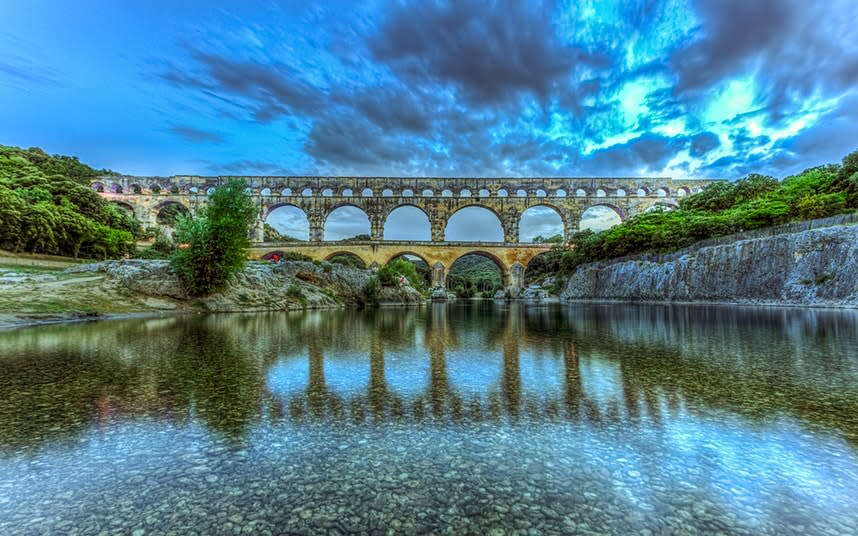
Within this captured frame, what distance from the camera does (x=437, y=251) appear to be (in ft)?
160

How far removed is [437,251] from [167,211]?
35084 mm

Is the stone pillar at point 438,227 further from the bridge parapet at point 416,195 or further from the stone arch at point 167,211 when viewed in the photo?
the stone arch at point 167,211

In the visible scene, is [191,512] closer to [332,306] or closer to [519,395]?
[519,395]

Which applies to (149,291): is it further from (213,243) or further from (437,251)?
(437,251)

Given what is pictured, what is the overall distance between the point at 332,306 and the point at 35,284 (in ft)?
43.9

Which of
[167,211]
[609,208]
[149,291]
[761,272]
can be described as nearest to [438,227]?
[609,208]

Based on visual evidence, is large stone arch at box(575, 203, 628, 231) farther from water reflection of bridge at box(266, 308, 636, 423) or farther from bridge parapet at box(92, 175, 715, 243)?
water reflection of bridge at box(266, 308, 636, 423)

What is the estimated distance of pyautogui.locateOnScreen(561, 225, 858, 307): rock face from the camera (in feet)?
64.2

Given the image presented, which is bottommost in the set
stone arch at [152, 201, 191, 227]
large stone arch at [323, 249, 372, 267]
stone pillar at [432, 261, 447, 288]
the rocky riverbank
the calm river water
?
the calm river water

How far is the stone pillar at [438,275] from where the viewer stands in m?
48.8

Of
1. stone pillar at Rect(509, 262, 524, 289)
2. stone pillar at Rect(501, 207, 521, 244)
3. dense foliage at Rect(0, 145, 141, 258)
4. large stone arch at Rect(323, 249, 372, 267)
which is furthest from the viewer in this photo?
stone pillar at Rect(501, 207, 521, 244)

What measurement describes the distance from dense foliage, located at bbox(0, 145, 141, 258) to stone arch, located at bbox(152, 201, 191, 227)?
1608cm

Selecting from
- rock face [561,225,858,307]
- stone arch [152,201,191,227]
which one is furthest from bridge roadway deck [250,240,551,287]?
stone arch [152,201,191,227]

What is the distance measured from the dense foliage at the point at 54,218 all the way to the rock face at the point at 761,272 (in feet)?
120
